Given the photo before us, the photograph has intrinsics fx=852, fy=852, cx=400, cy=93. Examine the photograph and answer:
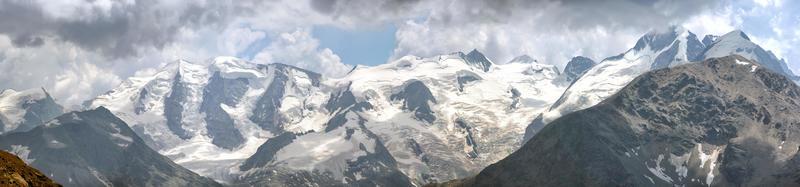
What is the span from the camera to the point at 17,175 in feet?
307

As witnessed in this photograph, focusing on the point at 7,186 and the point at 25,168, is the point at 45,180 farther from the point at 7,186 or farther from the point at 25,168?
the point at 7,186

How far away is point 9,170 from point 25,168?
3.39 meters

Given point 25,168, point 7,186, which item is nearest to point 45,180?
point 25,168

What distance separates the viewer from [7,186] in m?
89.4

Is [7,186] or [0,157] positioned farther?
[0,157]

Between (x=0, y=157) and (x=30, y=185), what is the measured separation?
15.9 feet

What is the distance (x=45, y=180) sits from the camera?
10006cm

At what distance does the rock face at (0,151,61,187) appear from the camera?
300ft

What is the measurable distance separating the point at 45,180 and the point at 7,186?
10.7 meters

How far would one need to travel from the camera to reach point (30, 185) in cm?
9462

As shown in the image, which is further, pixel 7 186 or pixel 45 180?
pixel 45 180

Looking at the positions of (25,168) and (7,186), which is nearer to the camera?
(7,186)

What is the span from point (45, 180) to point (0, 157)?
6391 millimetres

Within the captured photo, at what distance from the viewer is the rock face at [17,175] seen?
91.3 metres
